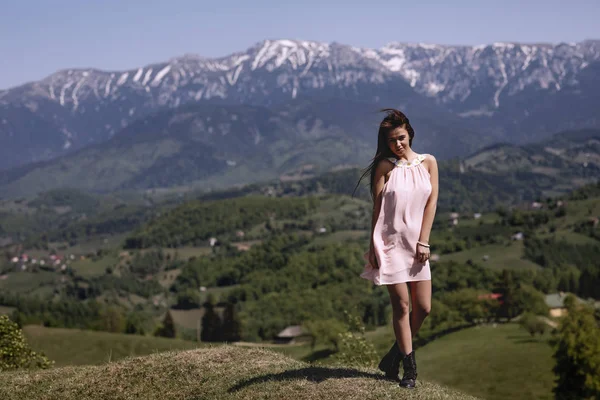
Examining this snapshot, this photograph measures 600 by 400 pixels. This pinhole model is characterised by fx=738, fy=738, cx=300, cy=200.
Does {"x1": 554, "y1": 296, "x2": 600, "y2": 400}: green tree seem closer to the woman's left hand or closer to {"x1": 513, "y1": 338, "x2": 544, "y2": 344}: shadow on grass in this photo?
{"x1": 513, "y1": 338, "x2": 544, "y2": 344}: shadow on grass

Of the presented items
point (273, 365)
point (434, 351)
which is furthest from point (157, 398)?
point (434, 351)

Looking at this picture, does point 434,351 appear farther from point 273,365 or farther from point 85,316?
point 85,316

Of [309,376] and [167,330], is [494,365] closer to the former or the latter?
[167,330]

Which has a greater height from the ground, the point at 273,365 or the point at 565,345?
the point at 273,365

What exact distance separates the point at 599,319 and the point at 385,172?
85730 millimetres

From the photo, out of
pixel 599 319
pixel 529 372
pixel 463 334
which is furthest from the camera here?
pixel 463 334

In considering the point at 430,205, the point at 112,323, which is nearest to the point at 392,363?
the point at 430,205

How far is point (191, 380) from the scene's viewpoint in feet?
49.8

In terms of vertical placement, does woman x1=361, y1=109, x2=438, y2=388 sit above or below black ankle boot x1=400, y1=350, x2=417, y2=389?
above

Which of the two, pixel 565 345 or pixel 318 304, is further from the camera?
pixel 318 304

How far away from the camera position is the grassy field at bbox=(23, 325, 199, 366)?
8225 centimetres

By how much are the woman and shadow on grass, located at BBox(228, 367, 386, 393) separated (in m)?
1.32

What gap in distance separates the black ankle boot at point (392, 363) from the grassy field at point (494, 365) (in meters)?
54.6

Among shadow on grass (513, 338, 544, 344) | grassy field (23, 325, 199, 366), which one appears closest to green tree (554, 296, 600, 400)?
shadow on grass (513, 338, 544, 344)
